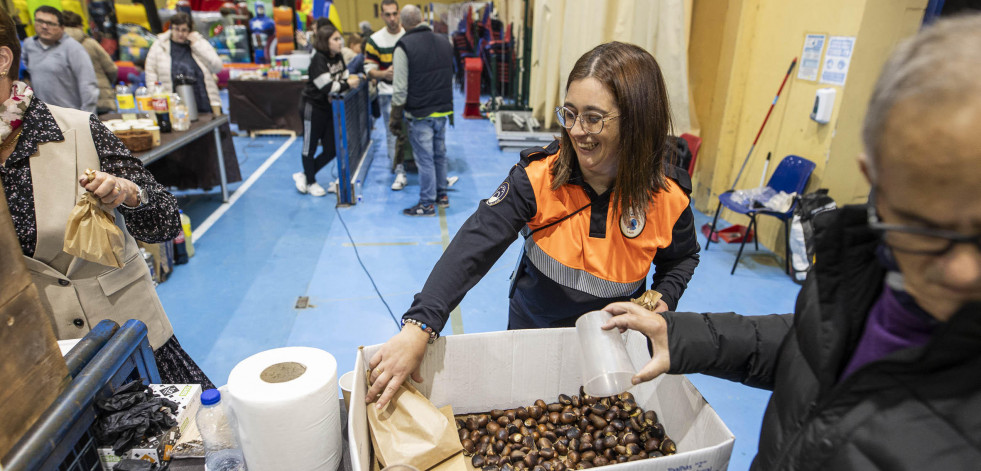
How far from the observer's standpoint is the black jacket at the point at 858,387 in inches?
24.5

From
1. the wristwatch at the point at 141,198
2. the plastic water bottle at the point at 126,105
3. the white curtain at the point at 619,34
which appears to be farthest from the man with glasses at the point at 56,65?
the white curtain at the point at 619,34

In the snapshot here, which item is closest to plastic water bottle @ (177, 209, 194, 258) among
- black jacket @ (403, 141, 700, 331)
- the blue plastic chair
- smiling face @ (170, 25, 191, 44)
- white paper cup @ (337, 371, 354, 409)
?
smiling face @ (170, 25, 191, 44)

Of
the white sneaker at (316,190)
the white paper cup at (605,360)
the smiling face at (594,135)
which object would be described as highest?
the smiling face at (594,135)

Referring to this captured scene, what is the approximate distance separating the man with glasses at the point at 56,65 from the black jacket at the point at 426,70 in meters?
3.14

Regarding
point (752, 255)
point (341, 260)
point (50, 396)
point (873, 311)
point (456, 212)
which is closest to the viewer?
point (873, 311)

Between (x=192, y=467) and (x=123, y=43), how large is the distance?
15.1 metres

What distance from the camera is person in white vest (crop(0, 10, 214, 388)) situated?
152 centimetres

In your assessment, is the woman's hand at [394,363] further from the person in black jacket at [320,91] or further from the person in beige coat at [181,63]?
the person in beige coat at [181,63]

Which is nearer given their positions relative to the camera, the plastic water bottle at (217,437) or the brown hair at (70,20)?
the plastic water bottle at (217,437)

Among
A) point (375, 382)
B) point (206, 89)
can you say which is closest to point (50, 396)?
point (375, 382)

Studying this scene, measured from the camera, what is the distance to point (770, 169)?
489 cm

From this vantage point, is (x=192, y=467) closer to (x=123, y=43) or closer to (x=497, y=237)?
(x=497, y=237)

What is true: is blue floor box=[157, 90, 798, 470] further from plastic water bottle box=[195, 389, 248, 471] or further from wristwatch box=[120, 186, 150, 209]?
plastic water bottle box=[195, 389, 248, 471]

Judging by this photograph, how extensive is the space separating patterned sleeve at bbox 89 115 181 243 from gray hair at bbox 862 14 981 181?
1.94 metres
